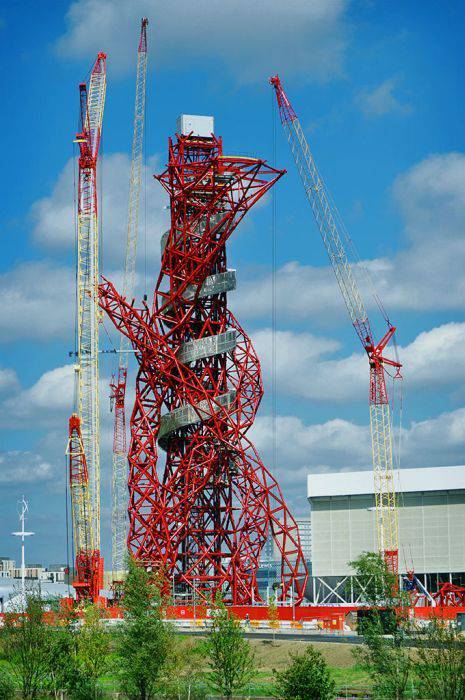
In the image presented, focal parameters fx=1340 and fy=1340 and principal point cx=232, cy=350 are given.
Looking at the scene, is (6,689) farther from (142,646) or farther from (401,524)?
(401,524)

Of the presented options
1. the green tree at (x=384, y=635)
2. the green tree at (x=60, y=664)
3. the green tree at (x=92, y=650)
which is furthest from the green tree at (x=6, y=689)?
the green tree at (x=384, y=635)

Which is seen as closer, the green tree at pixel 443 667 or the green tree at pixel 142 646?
the green tree at pixel 443 667

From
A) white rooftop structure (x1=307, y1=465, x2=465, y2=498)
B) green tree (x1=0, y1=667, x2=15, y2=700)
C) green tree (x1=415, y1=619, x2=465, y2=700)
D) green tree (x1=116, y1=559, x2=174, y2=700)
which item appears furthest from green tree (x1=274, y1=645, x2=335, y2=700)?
white rooftop structure (x1=307, y1=465, x2=465, y2=498)

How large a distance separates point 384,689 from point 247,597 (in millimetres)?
62929

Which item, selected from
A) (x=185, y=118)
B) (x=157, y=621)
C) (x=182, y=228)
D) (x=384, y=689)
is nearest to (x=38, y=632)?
(x=157, y=621)

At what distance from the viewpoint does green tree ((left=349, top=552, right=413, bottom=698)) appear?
65500 millimetres

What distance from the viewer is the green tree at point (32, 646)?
75.9 meters

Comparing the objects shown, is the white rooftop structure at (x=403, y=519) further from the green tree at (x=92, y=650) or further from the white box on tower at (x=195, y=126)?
the green tree at (x=92, y=650)

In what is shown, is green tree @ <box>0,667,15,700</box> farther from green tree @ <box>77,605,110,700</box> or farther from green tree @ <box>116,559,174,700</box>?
green tree @ <box>116,559,174,700</box>

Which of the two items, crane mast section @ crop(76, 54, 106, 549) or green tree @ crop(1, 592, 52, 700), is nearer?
green tree @ crop(1, 592, 52, 700)

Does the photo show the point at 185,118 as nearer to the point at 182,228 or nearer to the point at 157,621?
the point at 182,228

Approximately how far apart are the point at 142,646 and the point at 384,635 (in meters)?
13.1

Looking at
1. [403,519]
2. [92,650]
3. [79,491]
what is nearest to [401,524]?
[403,519]

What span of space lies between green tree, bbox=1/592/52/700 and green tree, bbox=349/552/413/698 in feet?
58.8
